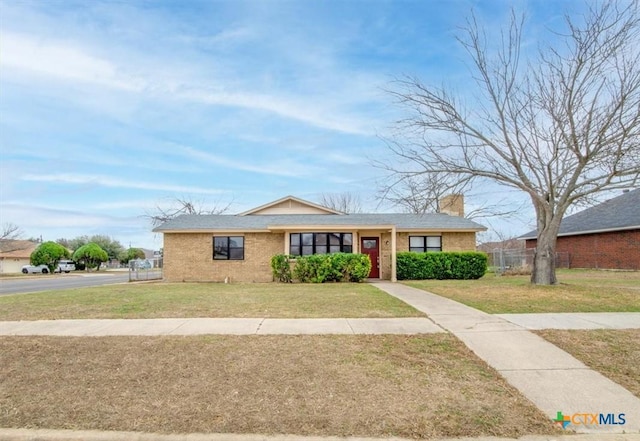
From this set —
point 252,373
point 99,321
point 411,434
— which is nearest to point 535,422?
point 411,434

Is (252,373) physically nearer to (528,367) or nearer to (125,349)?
(125,349)

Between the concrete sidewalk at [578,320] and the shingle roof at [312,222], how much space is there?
444 inches

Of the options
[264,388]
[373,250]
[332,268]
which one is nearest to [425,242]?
[373,250]

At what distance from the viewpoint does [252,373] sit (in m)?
4.95

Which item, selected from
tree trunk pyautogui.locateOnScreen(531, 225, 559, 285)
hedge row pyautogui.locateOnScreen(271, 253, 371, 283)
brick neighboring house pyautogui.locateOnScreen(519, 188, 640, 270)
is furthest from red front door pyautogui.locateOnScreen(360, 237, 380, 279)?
brick neighboring house pyautogui.locateOnScreen(519, 188, 640, 270)

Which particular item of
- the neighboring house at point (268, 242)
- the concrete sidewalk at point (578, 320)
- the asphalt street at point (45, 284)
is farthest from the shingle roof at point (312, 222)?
the concrete sidewalk at point (578, 320)

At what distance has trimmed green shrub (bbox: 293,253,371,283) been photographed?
58.1 feet

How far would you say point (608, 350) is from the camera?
5.76 m

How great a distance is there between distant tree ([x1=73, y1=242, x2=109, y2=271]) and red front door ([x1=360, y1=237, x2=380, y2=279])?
4183 centimetres

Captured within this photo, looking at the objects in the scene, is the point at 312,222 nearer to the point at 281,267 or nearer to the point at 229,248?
the point at 281,267

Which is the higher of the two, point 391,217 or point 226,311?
point 391,217

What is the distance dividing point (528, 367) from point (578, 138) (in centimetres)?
959

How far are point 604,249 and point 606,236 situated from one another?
2.79 ft

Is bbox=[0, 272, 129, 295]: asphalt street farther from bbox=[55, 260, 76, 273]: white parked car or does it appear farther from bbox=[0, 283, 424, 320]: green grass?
bbox=[55, 260, 76, 273]: white parked car
